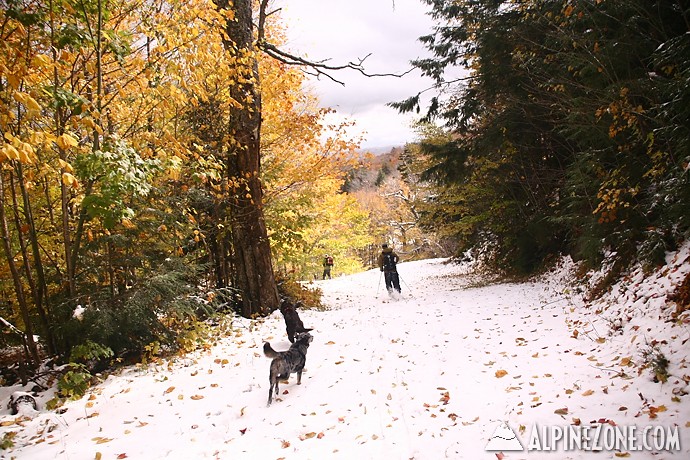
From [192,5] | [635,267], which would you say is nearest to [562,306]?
[635,267]

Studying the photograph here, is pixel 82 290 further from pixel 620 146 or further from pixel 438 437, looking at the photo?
pixel 620 146

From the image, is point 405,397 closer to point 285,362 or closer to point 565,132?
point 285,362

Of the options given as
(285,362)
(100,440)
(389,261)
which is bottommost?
(100,440)

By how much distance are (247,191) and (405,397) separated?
21.2 feet

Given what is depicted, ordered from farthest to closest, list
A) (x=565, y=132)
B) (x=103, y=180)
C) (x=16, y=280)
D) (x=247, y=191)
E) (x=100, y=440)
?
(x=247, y=191) < (x=565, y=132) < (x=16, y=280) < (x=103, y=180) < (x=100, y=440)

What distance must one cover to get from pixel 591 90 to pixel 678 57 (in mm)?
1419

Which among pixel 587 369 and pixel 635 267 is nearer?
pixel 587 369

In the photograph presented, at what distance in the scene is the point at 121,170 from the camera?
13.9 feet

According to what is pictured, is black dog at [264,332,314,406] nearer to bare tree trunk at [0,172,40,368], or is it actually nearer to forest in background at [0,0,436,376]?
forest in background at [0,0,436,376]

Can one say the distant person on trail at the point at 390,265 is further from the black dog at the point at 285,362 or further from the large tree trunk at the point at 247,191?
the black dog at the point at 285,362

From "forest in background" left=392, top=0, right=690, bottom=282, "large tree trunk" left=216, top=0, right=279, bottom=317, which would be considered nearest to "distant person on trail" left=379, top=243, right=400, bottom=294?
"forest in background" left=392, top=0, right=690, bottom=282
